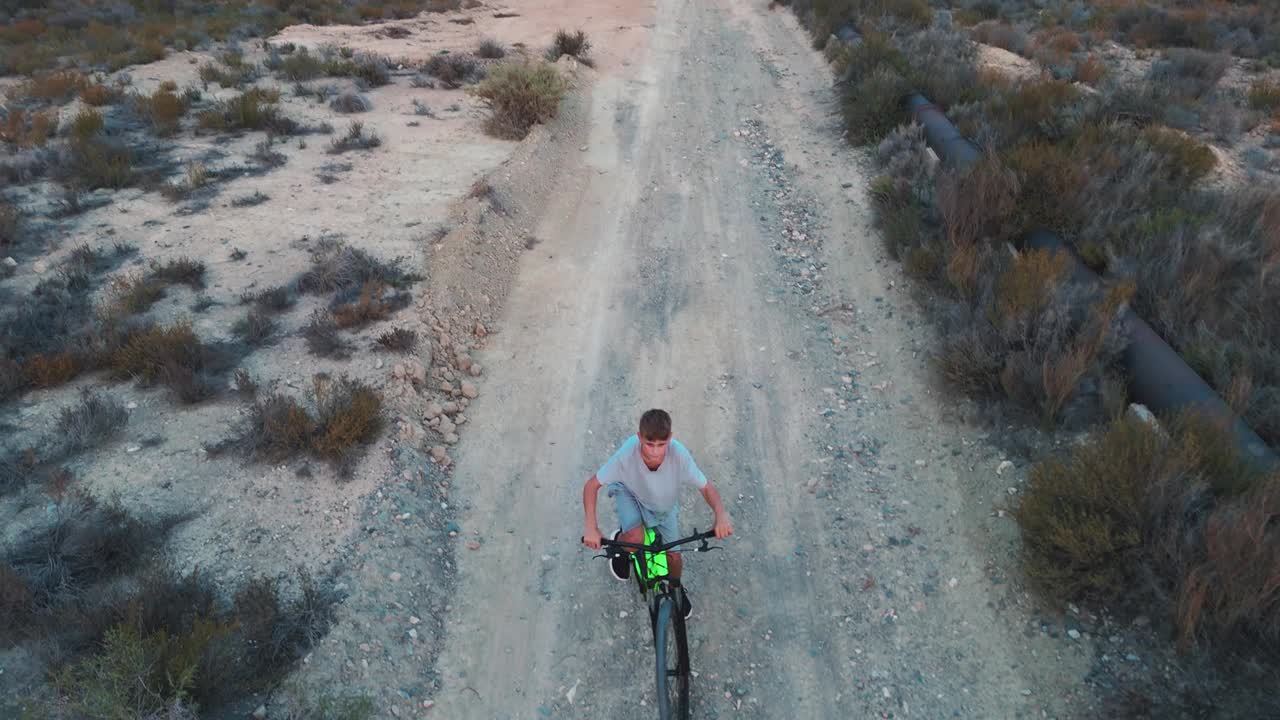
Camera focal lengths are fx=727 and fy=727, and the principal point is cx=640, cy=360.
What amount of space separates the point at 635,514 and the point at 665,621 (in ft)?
2.30

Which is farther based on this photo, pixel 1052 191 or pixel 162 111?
pixel 162 111

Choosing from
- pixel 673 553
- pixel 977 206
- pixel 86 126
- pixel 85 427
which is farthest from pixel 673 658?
pixel 86 126

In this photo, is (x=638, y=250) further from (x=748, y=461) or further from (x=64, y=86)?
(x=64, y=86)

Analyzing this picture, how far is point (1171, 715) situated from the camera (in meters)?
4.05

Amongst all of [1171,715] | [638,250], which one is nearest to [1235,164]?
[638,250]

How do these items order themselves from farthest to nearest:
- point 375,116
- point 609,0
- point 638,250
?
point 609,0, point 375,116, point 638,250

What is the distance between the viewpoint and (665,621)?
4.20m

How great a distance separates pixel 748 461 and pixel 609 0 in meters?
22.6

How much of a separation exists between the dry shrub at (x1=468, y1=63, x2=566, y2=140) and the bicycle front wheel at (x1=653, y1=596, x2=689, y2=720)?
1027cm

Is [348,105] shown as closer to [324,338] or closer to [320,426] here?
[324,338]

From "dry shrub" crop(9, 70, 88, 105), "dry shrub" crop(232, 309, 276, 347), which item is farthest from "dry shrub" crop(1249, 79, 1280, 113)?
"dry shrub" crop(9, 70, 88, 105)

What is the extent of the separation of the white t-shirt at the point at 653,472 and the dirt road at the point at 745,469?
4.44 ft

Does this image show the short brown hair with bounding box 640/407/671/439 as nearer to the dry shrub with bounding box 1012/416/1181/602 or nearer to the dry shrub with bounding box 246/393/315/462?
the dry shrub with bounding box 1012/416/1181/602

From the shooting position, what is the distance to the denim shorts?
4.62 m
